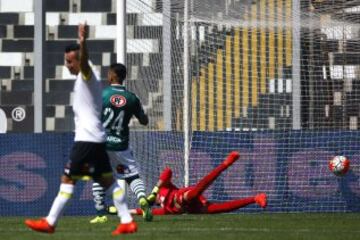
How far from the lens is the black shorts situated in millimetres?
11055

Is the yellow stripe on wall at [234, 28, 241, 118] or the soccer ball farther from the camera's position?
the yellow stripe on wall at [234, 28, 241, 118]

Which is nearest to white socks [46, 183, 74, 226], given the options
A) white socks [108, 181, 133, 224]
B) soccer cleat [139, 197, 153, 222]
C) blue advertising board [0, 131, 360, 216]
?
white socks [108, 181, 133, 224]

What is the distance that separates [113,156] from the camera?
48.5 feet

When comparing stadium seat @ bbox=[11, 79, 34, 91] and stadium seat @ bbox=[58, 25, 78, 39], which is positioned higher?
stadium seat @ bbox=[58, 25, 78, 39]

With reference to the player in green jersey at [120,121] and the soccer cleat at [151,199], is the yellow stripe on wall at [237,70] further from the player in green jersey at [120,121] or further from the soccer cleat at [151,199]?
the soccer cleat at [151,199]

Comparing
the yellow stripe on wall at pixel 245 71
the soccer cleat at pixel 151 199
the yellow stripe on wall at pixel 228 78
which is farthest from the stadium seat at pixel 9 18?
the soccer cleat at pixel 151 199

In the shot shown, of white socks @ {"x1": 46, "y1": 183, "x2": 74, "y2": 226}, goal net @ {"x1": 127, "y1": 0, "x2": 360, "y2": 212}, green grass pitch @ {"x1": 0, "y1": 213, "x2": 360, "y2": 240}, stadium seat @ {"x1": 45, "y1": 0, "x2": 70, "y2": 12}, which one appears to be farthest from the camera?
stadium seat @ {"x1": 45, "y1": 0, "x2": 70, "y2": 12}

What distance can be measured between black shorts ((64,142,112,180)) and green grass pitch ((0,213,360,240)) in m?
0.82

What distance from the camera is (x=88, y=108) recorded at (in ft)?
36.6

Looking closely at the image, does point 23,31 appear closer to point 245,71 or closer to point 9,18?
point 9,18

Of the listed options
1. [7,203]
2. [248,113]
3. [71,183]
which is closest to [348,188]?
[248,113]

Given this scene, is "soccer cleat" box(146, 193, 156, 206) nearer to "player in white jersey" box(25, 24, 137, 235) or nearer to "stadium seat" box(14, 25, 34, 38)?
"player in white jersey" box(25, 24, 137, 235)

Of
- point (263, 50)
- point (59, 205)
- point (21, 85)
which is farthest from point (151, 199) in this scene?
point (21, 85)

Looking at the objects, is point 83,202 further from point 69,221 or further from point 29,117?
point 29,117
